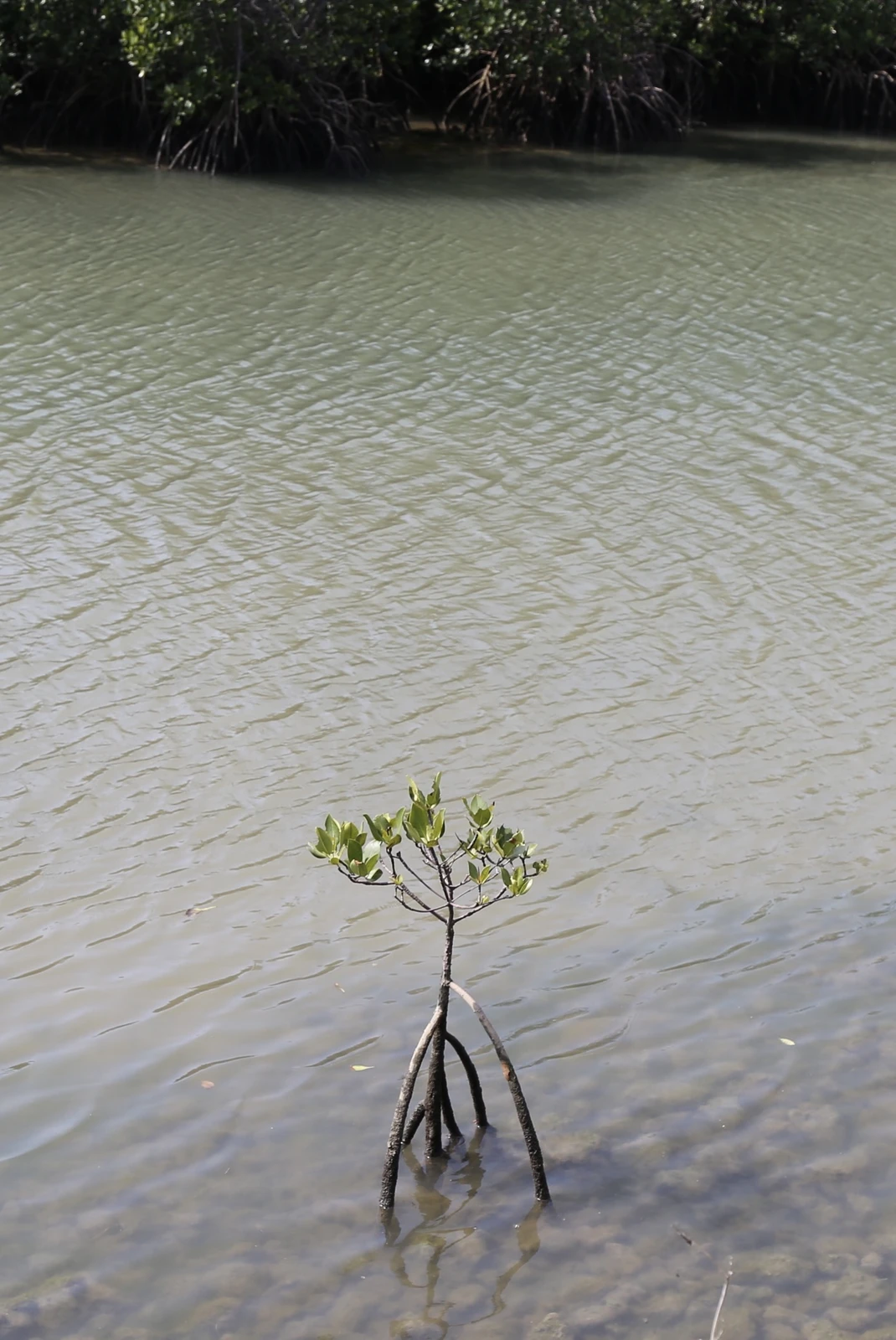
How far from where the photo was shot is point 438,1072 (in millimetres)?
4027

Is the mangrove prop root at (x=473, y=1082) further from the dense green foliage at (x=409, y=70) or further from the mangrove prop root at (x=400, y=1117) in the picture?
the dense green foliage at (x=409, y=70)

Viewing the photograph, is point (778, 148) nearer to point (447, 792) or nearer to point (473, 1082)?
point (447, 792)

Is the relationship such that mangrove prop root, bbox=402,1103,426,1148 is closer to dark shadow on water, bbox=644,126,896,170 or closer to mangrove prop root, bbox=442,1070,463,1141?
mangrove prop root, bbox=442,1070,463,1141

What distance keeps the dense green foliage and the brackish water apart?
7.44 m

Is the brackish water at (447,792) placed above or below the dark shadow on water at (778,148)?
below

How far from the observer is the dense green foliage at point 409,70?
67.1ft

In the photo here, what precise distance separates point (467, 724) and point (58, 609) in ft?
8.08

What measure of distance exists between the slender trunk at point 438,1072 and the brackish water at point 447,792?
14 centimetres

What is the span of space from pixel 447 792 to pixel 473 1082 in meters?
2.27

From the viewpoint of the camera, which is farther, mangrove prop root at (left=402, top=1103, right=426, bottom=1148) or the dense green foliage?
the dense green foliage

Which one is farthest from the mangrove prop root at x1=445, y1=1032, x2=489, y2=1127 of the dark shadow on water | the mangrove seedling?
the dark shadow on water

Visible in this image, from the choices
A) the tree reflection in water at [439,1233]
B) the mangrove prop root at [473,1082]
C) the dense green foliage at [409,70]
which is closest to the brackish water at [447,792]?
the tree reflection in water at [439,1233]

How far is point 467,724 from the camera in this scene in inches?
275

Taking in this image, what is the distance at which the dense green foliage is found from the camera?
2045 cm
